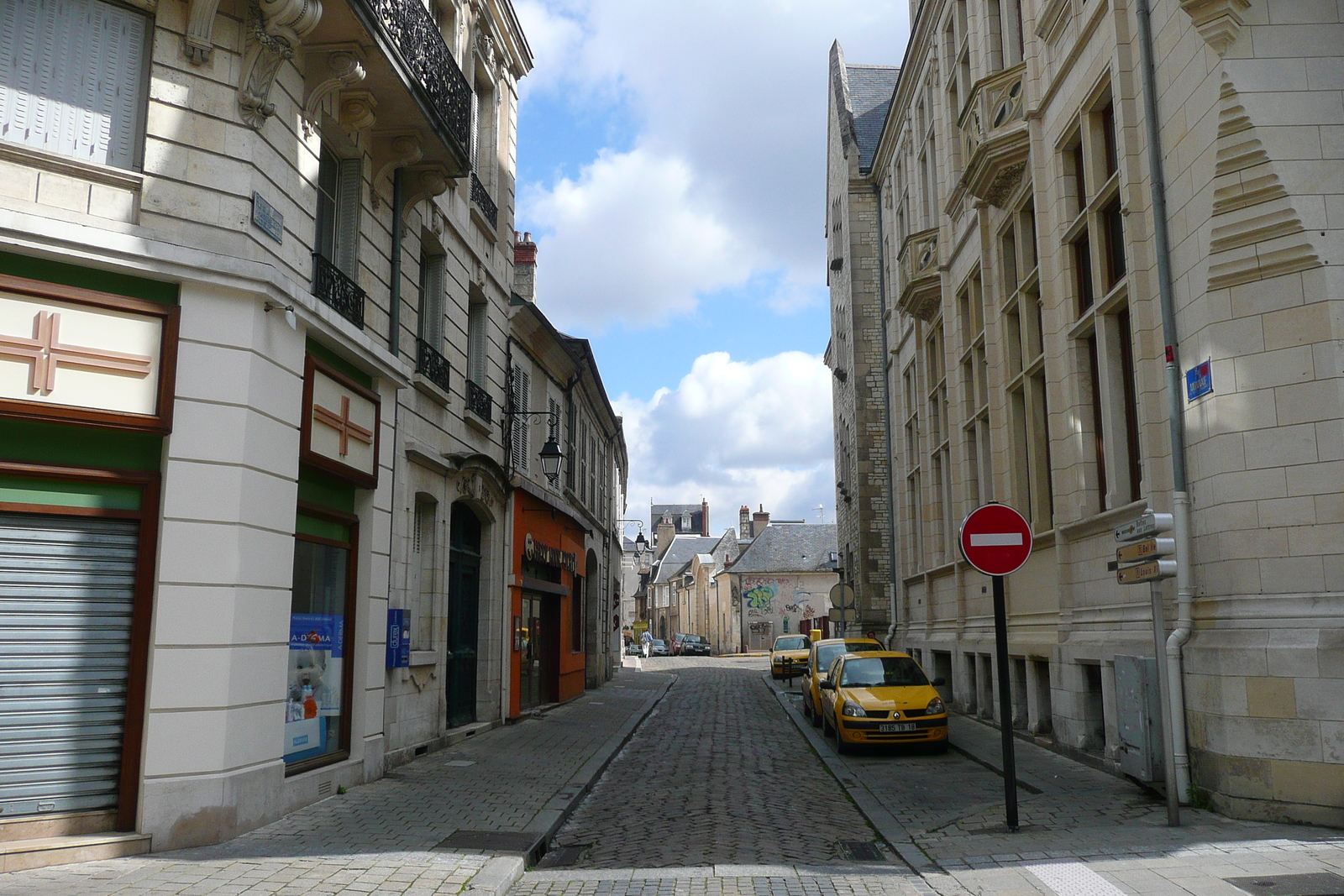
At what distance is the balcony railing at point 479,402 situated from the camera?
16172 millimetres

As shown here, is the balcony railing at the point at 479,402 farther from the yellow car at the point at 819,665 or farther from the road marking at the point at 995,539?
the road marking at the point at 995,539

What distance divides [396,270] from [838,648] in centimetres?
1155

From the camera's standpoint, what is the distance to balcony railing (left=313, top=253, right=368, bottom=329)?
34.6 ft

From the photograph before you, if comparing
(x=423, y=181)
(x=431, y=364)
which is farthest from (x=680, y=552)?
(x=423, y=181)

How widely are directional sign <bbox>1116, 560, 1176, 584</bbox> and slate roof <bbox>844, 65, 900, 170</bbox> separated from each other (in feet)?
94.1

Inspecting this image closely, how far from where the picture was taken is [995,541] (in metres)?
8.66

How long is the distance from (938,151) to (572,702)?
14213mm

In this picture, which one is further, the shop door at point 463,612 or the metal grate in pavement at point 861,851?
the shop door at point 463,612

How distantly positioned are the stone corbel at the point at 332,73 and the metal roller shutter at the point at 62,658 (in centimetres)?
436

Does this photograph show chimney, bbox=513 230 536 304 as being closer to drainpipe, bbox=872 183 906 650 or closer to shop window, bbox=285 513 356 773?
drainpipe, bbox=872 183 906 650

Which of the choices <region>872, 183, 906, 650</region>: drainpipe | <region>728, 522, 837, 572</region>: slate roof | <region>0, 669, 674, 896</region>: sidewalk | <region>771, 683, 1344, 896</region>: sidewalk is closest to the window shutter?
<region>0, 669, 674, 896</region>: sidewalk

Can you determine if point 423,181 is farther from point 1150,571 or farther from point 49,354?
point 1150,571

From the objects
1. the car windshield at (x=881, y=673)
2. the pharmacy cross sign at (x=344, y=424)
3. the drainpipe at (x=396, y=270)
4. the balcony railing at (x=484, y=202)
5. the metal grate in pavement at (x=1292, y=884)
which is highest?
the balcony railing at (x=484, y=202)

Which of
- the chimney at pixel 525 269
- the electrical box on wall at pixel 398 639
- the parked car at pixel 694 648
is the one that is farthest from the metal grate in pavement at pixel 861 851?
the parked car at pixel 694 648
